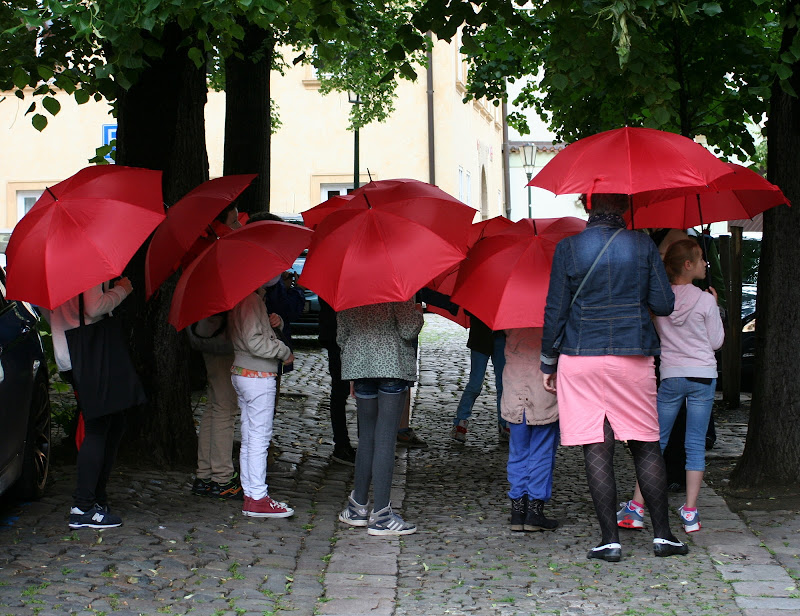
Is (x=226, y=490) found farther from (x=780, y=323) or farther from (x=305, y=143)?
(x=305, y=143)

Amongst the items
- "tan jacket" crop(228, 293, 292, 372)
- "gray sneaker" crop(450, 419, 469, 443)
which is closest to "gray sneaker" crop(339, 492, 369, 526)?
"tan jacket" crop(228, 293, 292, 372)

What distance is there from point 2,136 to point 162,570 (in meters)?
27.2

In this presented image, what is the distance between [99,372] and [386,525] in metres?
1.84

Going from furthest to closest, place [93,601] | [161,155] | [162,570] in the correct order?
[161,155] → [162,570] → [93,601]

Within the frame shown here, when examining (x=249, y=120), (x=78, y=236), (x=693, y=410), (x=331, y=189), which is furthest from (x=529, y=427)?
(x=331, y=189)

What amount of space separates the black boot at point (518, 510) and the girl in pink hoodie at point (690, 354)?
0.87 m

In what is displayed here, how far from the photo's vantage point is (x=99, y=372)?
6418 mm

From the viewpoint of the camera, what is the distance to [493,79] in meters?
13.3

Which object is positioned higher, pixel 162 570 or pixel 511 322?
pixel 511 322

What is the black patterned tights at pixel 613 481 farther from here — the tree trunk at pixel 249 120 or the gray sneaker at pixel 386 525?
the tree trunk at pixel 249 120

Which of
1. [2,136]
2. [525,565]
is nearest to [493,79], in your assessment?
[525,565]

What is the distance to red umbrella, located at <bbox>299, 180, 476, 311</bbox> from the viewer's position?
614 centimetres

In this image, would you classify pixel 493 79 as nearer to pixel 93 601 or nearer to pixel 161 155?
pixel 161 155

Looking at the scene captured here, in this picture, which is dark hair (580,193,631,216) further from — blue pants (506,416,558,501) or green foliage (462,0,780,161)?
blue pants (506,416,558,501)
